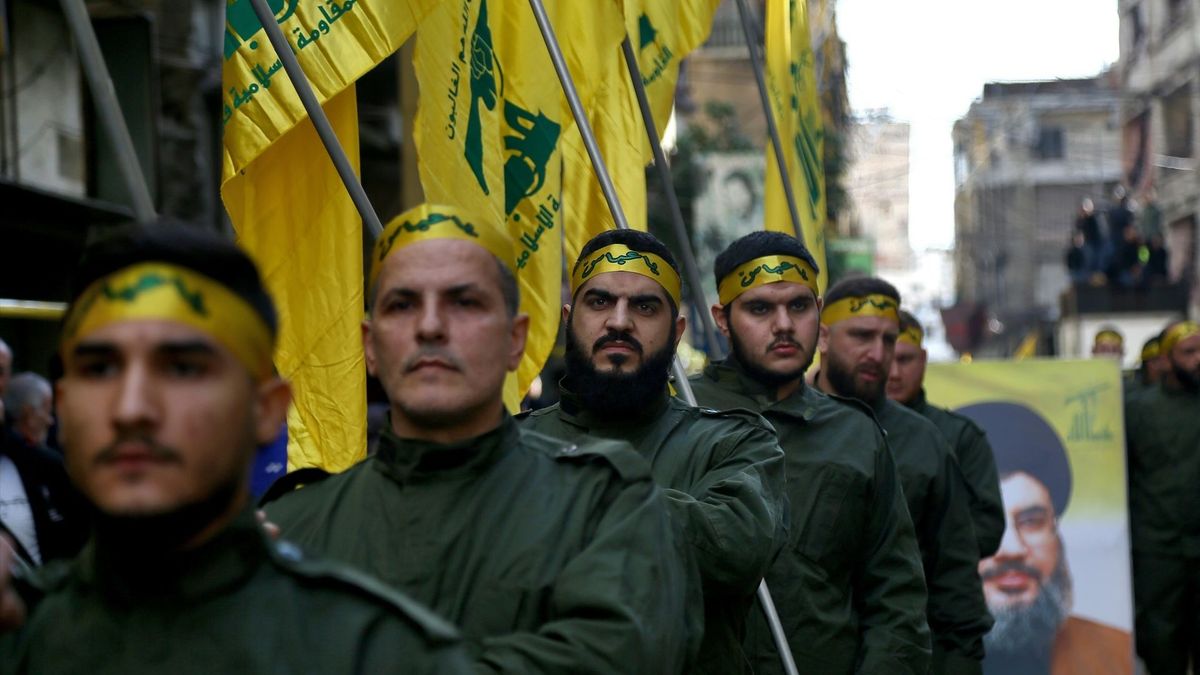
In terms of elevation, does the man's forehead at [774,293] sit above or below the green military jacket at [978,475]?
above

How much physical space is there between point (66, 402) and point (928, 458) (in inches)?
212

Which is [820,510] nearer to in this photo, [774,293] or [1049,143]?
[774,293]

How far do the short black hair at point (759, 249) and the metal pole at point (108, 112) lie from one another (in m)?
2.70

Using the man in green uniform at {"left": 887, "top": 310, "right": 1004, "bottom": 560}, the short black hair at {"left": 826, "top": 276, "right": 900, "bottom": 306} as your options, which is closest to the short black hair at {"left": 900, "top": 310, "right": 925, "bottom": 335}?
the man in green uniform at {"left": 887, "top": 310, "right": 1004, "bottom": 560}

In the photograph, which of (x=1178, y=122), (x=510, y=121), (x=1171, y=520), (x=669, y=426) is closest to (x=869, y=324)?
(x=510, y=121)

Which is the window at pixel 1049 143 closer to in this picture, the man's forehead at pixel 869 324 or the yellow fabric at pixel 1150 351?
the yellow fabric at pixel 1150 351

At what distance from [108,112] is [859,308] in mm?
4276

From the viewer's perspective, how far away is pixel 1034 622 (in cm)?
1095

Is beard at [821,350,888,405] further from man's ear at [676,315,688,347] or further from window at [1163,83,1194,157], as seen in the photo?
window at [1163,83,1194,157]

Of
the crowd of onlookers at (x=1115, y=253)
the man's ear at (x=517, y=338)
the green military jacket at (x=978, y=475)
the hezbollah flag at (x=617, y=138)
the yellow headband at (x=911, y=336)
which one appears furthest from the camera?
the crowd of onlookers at (x=1115, y=253)

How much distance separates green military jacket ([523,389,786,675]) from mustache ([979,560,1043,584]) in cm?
650

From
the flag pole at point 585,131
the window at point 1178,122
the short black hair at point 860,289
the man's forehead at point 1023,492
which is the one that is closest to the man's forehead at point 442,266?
the flag pole at point 585,131

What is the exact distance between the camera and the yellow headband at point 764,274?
20.6 ft

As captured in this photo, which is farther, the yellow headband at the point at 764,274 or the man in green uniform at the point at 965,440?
the man in green uniform at the point at 965,440
